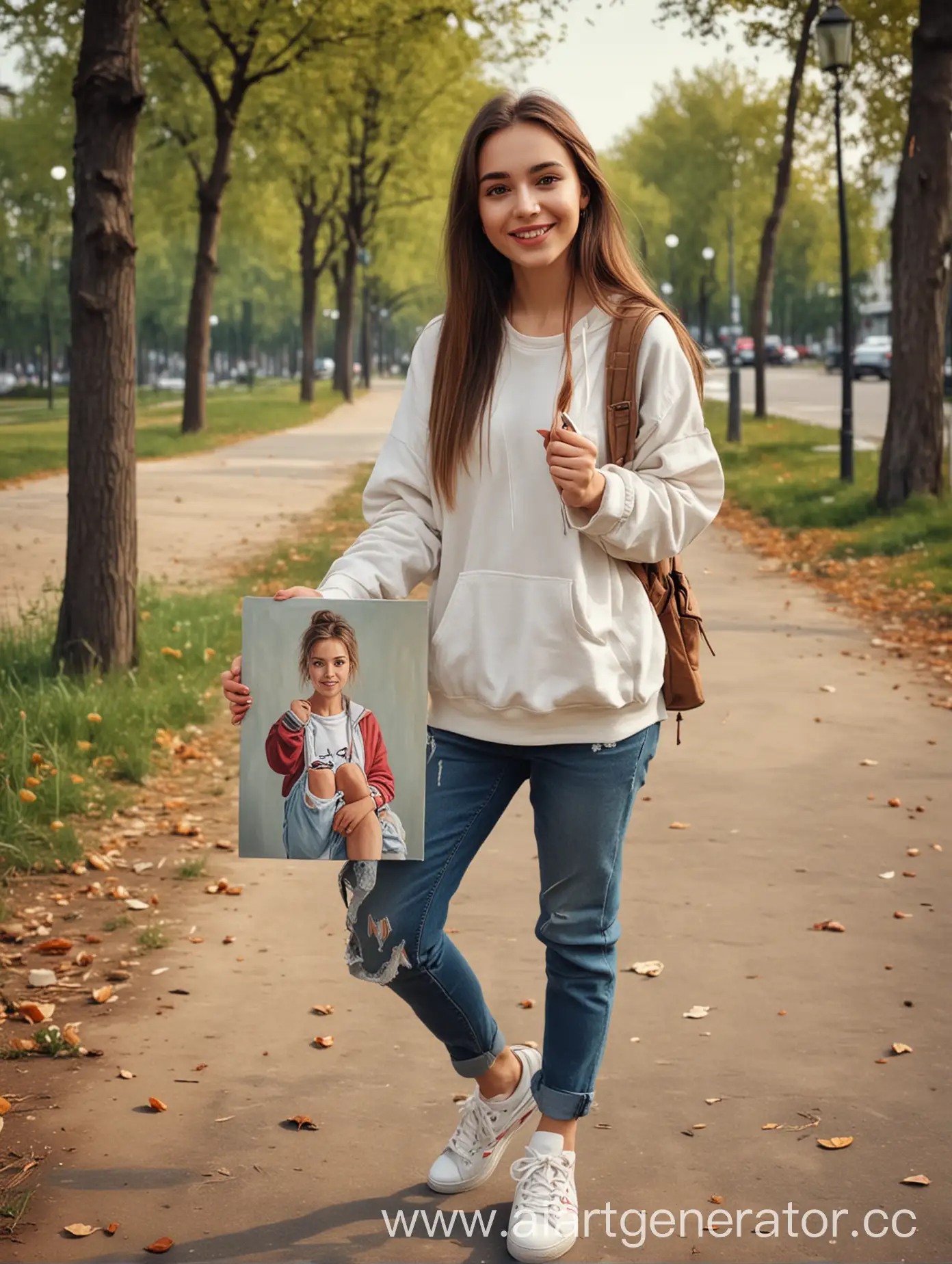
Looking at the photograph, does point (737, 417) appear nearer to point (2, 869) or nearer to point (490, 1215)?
point (2, 869)

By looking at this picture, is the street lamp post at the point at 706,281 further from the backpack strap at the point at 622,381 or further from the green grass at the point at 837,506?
the backpack strap at the point at 622,381

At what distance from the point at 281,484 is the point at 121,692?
12725 millimetres

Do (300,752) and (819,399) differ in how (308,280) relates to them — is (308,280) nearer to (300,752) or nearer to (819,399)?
(819,399)

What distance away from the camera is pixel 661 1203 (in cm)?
325

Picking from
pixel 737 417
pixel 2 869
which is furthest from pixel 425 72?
pixel 2 869

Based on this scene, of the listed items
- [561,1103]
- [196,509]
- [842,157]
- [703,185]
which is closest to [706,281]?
[703,185]

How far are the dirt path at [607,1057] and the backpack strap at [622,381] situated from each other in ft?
5.10

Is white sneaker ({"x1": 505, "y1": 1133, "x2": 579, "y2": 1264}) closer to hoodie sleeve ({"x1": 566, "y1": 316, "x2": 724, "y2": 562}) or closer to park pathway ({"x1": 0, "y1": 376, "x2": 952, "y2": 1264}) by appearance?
park pathway ({"x1": 0, "y1": 376, "x2": 952, "y2": 1264})

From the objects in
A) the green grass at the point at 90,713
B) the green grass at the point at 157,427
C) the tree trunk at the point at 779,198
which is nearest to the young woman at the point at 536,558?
the green grass at the point at 90,713

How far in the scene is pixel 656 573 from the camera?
3010mm

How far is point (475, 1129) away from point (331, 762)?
96 cm

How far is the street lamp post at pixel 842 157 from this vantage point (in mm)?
16297

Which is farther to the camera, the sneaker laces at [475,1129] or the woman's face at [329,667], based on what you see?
the sneaker laces at [475,1129]

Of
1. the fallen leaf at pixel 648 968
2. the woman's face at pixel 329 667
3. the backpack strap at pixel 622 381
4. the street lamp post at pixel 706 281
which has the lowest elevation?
the fallen leaf at pixel 648 968
